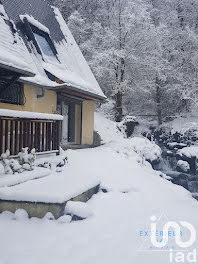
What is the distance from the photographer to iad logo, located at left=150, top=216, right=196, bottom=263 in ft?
11.0

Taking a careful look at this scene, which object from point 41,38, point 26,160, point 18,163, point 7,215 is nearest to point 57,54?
point 41,38

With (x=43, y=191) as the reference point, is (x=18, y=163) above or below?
above

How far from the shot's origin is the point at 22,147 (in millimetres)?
5891

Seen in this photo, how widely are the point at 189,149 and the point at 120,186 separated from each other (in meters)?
11.9

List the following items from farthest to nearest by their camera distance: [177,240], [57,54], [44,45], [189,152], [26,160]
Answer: [189,152]
[57,54]
[44,45]
[26,160]
[177,240]

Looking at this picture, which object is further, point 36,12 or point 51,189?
point 36,12

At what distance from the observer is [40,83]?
373 inches

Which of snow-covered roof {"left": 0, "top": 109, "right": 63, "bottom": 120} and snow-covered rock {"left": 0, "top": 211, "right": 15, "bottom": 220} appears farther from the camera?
snow-covered roof {"left": 0, "top": 109, "right": 63, "bottom": 120}

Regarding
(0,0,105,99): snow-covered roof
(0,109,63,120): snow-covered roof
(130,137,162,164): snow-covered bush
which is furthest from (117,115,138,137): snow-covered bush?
(0,109,63,120): snow-covered roof

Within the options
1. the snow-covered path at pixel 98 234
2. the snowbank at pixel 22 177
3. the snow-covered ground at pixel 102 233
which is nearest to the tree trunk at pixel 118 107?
the snow-covered ground at pixel 102 233

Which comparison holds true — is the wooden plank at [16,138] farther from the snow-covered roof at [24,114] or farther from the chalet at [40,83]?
the snow-covered roof at [24,114]

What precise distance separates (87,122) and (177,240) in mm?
11145

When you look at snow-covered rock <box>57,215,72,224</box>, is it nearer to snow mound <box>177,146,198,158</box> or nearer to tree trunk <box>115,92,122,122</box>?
snow mound <box>177,146,198,158</box>

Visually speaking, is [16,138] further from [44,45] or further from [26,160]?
[44,45]
